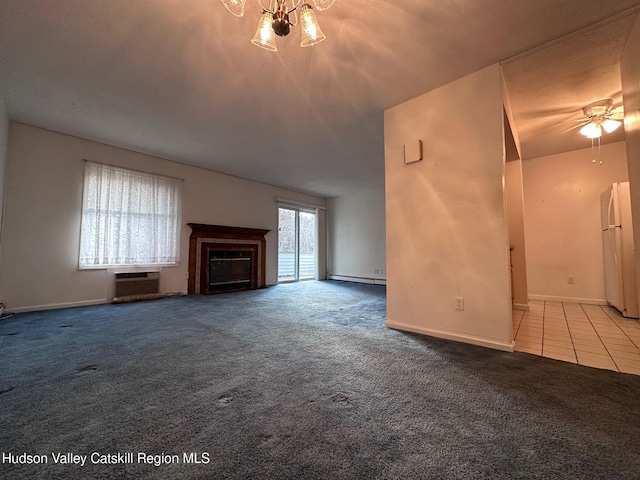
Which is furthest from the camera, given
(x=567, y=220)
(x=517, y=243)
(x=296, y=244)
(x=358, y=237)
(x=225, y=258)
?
(x=358, y=237)

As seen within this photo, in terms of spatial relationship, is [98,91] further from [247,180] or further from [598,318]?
[598,318]

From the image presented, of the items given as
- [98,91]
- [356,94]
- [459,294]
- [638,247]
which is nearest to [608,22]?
[638,247]

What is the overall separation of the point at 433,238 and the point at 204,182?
4313mm

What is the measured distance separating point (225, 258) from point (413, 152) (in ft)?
13.4

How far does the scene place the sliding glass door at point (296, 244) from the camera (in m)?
6.56

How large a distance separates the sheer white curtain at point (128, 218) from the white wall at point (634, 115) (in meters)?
5.44

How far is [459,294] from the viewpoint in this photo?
228cm

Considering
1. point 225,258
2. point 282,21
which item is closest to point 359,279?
point 225,258

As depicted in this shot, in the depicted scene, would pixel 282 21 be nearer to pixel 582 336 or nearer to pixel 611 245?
pixel 582 336

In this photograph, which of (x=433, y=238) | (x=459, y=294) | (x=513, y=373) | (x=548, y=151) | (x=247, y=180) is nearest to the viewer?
(x=513, y=373)

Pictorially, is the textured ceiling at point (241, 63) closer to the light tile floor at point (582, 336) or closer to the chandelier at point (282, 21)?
the chandelier at point (282, 21)

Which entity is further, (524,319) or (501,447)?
(524,319)

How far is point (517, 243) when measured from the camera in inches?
145

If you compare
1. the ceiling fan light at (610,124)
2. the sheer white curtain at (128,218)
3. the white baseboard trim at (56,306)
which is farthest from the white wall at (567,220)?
the white baseboard trim at (56,306)
